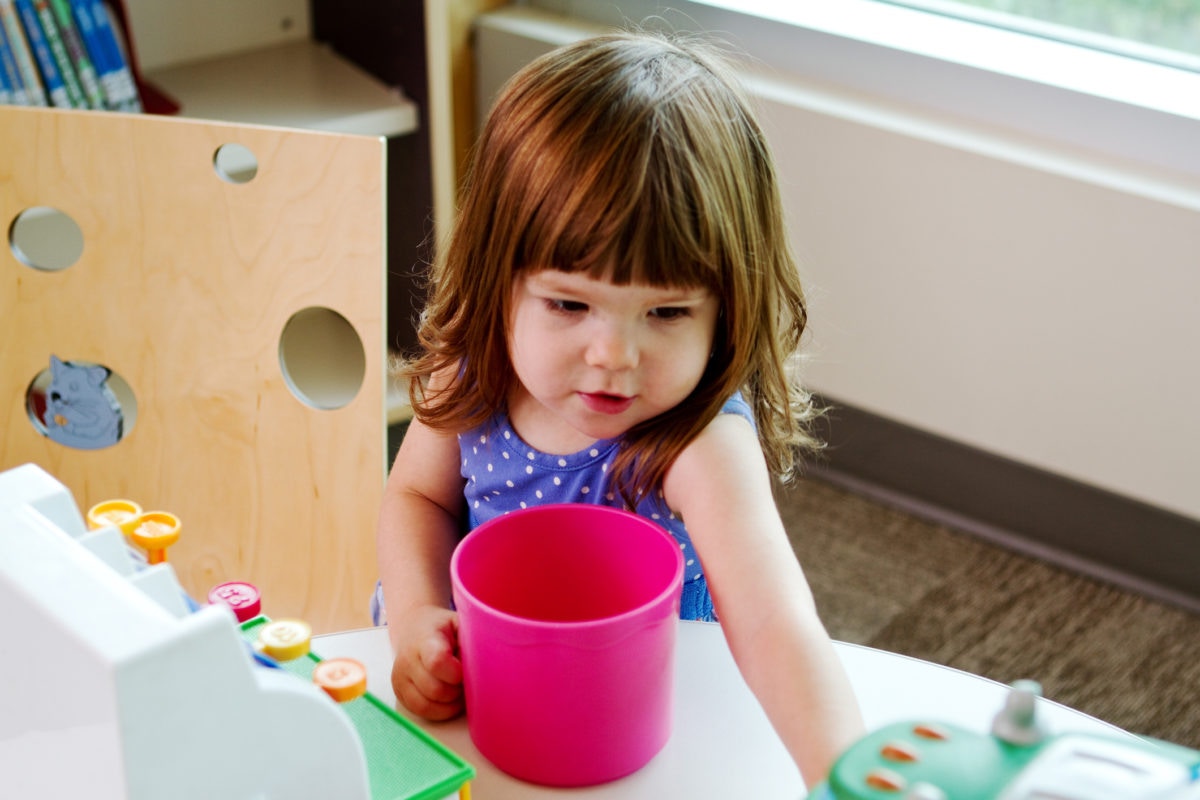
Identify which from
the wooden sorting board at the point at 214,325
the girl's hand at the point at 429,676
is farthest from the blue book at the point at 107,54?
the girl's hand at the point at 429,676

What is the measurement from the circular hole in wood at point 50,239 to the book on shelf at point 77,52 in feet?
0.55

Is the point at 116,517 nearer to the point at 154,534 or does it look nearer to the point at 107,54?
the point at 154,534

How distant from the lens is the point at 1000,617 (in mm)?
1763

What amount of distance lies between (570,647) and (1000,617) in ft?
4.22

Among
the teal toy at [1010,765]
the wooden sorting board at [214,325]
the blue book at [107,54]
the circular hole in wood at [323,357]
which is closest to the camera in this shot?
the teal toy at [1010,765]

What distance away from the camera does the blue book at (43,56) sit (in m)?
1.67

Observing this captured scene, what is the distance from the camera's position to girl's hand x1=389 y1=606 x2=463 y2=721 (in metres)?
0.71

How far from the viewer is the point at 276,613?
111 cm

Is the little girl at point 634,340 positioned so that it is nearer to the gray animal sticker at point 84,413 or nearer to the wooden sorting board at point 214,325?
the wooden sorting board at point 214,325

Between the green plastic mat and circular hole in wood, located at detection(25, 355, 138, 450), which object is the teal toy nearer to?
the green plastic mat

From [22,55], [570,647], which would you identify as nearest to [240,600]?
[570,647]

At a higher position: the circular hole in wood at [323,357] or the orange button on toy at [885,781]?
the orange button on toy at [885,781]

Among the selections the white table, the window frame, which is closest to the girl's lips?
the white table

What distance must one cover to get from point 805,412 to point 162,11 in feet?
4.68
